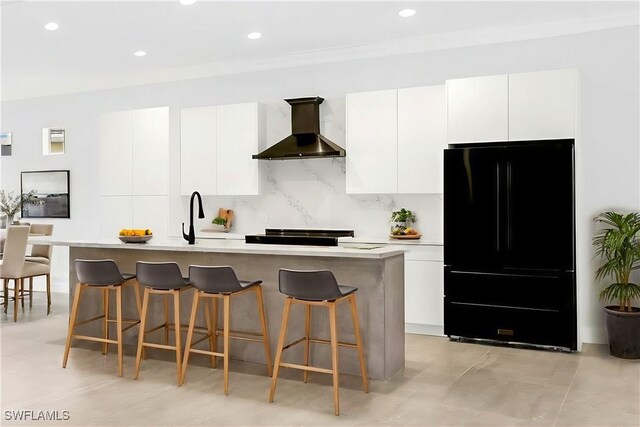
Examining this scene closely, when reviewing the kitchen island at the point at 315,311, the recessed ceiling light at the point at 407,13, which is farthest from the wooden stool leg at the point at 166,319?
the recessed ceiling light at the point at 407,13

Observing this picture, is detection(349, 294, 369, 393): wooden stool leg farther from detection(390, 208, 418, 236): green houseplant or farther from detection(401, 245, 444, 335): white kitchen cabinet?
detection(390, 208, 418, 236): green houseplant

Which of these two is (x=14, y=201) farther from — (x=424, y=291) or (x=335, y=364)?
(x=335, y=364)

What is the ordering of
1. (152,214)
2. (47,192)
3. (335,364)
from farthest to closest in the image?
1. (47,192)
2. (152,214)
3. (335,364)

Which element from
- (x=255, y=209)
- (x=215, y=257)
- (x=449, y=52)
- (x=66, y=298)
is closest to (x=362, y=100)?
(x=449, y=52)

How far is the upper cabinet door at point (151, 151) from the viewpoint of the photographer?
7.17 m

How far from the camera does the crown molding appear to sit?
5289 millimetres

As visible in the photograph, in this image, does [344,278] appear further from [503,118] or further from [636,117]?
[636,117]

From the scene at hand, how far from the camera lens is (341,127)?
6.36 meters

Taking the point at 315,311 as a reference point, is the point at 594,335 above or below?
below

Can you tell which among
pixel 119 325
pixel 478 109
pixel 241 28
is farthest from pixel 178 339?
pixel 478 109

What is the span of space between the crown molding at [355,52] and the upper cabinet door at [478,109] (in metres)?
0.63

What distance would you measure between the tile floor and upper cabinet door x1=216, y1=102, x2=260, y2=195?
2.55 metres

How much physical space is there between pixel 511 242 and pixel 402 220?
1281mm

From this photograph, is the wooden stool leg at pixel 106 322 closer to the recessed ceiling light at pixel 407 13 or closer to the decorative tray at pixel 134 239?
the decorative tray at pixel 134 239
